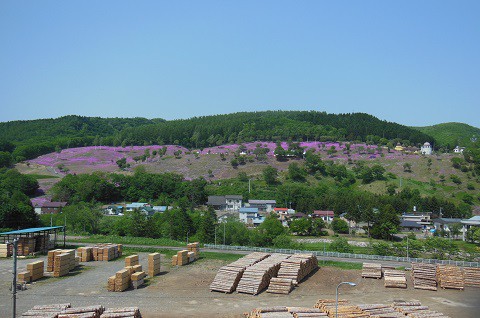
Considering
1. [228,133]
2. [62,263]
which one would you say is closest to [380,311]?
[62,263]

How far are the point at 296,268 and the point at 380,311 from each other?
28.6ft

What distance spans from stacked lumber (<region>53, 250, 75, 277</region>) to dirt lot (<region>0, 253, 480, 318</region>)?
535 millimetres

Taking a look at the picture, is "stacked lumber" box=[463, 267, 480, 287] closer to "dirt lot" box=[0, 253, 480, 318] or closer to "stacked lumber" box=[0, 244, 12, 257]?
"dirt lot" box=[0, 253, 480, 318]

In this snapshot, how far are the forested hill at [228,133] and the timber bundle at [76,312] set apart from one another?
324 ft

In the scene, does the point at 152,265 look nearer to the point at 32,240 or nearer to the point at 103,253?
the point at 103,253

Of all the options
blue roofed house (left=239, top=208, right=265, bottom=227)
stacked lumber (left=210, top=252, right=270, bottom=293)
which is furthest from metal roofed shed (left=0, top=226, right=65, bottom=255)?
blue roofed house (left=239, top=208, right=265, bottom=227)

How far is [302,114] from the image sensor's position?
16438cm

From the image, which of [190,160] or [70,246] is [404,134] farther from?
[70,246]

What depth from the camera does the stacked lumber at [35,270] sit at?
27828mm

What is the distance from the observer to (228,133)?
135 meters

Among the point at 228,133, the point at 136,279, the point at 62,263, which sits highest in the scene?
the point at 228,133

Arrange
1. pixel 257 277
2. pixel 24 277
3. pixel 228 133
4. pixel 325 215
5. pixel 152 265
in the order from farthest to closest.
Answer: pixel 228 133, pixel 325 215, pixel 152 265, pixel 24 277, pixel 257 277

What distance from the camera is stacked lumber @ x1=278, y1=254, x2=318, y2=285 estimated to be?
94.5 ft

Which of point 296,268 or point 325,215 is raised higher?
point 296,268
